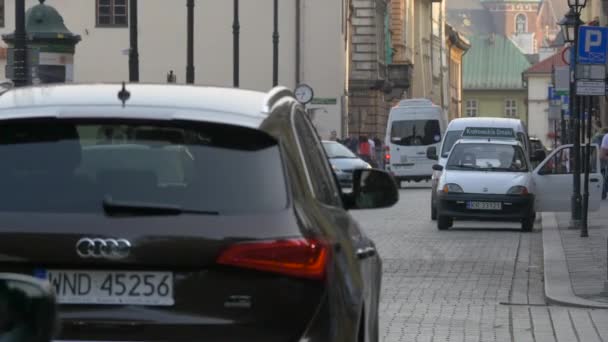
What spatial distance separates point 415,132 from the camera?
183 feet

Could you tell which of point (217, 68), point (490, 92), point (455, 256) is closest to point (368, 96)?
point (217, 68)

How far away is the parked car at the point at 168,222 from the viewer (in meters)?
5.49

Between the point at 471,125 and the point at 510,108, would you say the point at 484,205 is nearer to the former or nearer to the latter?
the point at 471,125

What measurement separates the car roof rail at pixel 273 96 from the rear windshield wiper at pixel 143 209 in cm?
60

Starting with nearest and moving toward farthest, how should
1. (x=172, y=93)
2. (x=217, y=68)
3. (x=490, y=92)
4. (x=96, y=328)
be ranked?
1. (x=96, y=328)
2. (x=172, y=93)
3. (x=217, y=68)
4. (x=490, y=92)

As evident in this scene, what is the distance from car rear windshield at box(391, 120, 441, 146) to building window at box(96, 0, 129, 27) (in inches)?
602

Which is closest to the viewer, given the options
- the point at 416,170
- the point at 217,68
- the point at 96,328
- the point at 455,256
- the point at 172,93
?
the point at 96,328

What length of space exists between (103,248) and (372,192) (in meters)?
2.40

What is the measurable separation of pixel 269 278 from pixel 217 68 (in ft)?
205

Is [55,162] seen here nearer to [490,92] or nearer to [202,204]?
[202,204]

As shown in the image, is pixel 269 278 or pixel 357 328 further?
pixel 357 328

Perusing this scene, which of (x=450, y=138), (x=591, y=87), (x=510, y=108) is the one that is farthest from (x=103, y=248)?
(x=510, y=108)

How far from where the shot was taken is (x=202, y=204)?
563 cm

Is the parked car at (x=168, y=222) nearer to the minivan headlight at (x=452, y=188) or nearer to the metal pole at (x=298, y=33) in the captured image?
the minivan headlight at (x=452, y=188)
